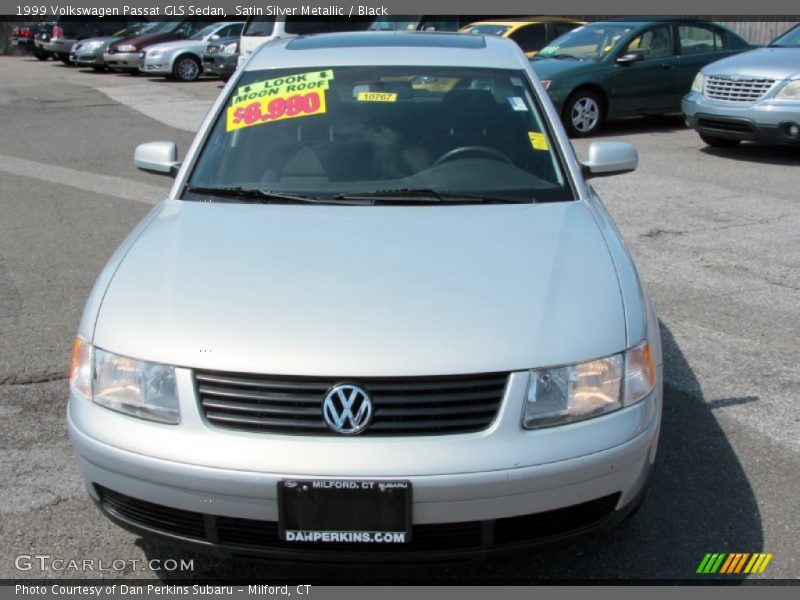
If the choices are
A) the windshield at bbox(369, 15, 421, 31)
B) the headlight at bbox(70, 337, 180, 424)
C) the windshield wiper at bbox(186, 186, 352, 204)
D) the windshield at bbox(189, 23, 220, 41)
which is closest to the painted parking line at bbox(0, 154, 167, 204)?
the windshield wiper at bbox(186, 186, 352, 204)

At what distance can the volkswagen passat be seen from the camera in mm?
2566

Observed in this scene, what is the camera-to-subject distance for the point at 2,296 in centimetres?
589

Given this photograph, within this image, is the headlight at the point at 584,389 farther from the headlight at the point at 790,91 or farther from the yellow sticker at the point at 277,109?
the headlight at the point at 790,91

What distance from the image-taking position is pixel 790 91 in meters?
10.1

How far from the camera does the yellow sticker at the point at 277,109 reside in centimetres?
418

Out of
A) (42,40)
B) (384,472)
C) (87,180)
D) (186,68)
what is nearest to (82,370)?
(384,472)

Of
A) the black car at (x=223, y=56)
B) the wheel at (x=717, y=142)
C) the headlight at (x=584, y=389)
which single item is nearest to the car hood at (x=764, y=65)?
the wheel at (x=717, y=142)

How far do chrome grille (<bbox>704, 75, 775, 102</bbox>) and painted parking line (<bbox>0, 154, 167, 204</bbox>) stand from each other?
6315 millimetres

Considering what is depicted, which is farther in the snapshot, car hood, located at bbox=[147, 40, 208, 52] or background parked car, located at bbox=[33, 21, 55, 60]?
Result: background parked car, located at bbox=[33, 21, 55, 60]

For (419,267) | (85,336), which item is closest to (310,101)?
(419,267)

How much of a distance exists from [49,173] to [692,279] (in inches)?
288

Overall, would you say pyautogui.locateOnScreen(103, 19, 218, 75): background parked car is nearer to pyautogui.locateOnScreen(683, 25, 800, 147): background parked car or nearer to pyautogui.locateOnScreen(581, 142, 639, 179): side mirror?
pyautogui.locateOnScreen(683, 25, 800, 147): background parked car

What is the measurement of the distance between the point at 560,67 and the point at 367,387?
10.7 metres

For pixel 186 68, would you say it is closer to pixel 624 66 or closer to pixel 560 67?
pixel 560 67
